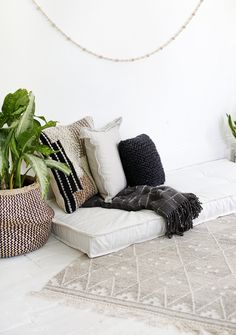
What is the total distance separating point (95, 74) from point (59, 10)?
0.51 m

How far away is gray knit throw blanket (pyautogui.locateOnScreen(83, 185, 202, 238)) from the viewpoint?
8.43 ft

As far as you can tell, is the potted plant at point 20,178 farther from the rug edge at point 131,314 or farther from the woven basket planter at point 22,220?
the rug edge at point 131,314

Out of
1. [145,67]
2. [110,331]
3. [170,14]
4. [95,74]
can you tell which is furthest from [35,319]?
[170,14]

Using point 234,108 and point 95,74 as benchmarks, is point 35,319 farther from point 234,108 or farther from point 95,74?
point 234,108

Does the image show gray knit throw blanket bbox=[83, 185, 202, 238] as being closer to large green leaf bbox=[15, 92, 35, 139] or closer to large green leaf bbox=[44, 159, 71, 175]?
large green leaf bbox=[44, 159, 71, 175]

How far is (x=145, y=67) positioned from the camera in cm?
337

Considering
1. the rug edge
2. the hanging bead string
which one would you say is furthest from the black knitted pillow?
the rug edge

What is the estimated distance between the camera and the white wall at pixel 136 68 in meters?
2.78

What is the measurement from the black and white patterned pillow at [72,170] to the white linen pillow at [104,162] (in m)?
0.06

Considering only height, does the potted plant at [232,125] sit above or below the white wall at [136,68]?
below

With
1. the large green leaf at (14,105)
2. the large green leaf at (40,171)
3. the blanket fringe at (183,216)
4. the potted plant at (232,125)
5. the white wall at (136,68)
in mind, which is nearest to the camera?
the large green leaf at (40,171)

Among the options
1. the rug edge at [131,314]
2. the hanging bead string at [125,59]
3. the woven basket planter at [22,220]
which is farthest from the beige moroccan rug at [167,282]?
the hanging bead string at [125,59]

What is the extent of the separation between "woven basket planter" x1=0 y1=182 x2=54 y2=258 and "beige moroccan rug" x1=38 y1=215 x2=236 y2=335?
30cm

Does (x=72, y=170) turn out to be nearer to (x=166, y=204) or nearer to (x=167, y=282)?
(x=166, y=204)
